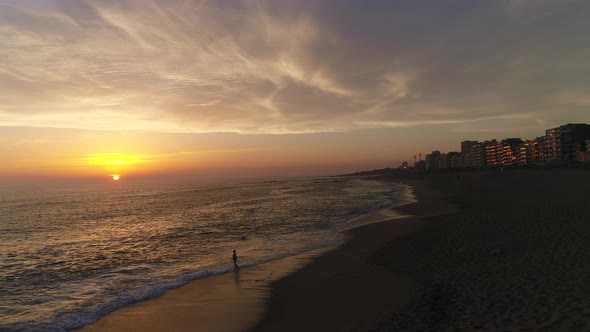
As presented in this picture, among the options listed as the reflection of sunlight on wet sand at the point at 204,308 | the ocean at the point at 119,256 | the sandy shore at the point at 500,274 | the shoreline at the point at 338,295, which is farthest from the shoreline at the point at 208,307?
the sandy shore at the point at 500,274

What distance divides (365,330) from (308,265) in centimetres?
888

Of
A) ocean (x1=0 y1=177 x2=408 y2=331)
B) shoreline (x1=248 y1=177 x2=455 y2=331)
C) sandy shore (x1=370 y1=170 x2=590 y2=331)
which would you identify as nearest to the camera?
sandy shore (x1=370 y1=170 x2=590 y2=331)

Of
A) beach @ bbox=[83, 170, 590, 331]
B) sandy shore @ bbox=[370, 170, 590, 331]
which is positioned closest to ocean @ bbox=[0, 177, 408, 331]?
beach @ bbox=[83, 170, 590, 331]

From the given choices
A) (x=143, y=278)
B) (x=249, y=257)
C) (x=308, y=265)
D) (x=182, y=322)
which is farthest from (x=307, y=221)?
(x=182, y=322)

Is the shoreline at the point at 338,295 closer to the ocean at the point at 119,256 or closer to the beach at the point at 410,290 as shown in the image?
the beach at the point at 410,290

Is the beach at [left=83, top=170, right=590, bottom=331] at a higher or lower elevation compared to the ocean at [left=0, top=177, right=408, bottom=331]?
higher

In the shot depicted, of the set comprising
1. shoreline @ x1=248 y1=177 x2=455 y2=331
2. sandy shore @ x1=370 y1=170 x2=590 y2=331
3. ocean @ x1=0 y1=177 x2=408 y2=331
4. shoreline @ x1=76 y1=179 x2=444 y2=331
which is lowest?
ocean @ x1=0 y1=177 x2=408 y2=331

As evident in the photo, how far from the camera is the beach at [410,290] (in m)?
8.72

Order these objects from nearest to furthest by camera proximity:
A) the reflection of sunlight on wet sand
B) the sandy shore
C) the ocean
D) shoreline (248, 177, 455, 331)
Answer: the sandy shore → shoreline (248, 177, 455, 331) → the reflection of sunlight on wet sand → the ocean

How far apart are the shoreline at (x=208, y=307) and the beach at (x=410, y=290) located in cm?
4

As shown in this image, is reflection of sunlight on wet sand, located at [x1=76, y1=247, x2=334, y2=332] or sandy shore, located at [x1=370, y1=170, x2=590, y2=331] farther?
reflection of sunlight on wet sand, located at [x1=76, y1=247, x2=334, y2=332]

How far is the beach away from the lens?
28.6ft

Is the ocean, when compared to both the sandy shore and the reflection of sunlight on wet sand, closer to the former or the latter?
the reflection of sunlight on wet sand

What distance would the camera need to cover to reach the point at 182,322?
11172 mm
